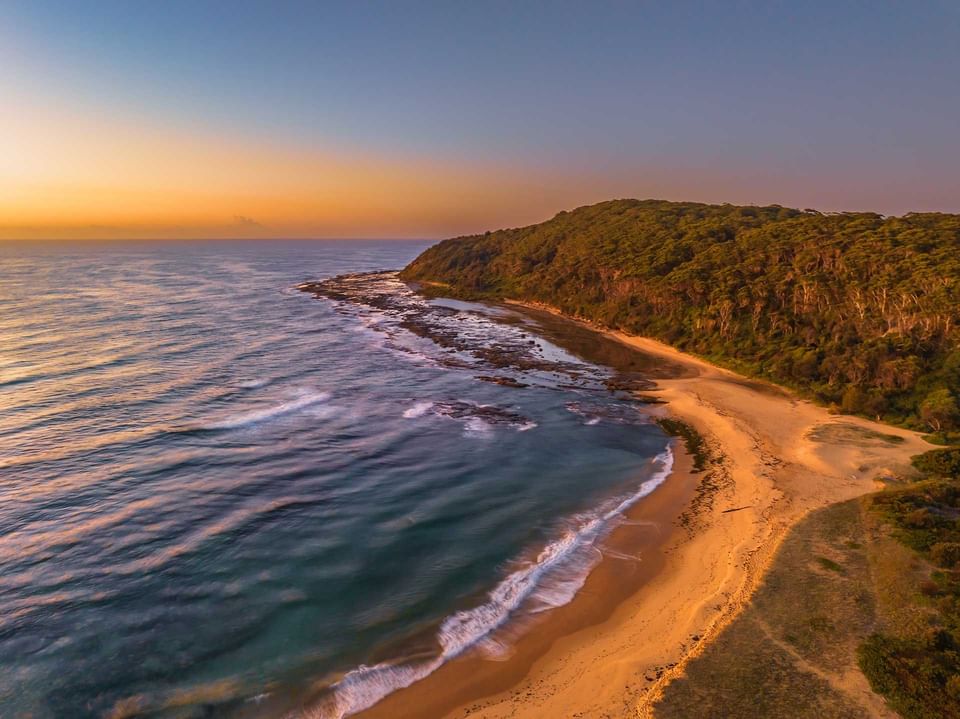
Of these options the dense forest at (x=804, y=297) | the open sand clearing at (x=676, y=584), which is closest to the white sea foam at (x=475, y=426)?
the open sand clearing at (x=676, y=584)

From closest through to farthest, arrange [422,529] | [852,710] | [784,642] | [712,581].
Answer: [852,710], [784,642], [712,581], [422,529]

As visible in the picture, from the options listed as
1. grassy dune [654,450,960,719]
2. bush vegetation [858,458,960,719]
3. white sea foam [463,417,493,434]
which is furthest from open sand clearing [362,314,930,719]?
white sea foam [463,417,493,434]

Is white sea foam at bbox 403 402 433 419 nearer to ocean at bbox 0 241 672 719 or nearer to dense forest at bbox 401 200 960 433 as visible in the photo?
ocean at bbox 0 241 672 719

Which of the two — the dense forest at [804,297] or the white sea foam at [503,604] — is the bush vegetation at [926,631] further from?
the dense forest at [804,297]

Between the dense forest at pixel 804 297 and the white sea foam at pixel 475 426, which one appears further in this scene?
the dense forest at pixel 804 297

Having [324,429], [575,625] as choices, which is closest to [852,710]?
[575,625]

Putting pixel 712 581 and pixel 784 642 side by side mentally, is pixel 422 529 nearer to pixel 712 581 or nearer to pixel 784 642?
pixel 712 581
